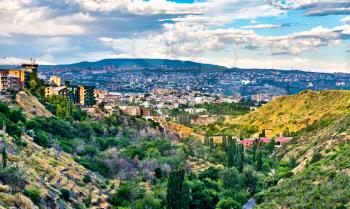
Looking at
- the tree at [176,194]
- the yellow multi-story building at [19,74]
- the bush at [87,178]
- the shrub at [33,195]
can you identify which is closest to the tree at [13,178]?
the shrub at [33,195]

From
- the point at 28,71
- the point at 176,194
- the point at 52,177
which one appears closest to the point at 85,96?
the point at 28,71

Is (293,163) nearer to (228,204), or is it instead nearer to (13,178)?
(228,204)

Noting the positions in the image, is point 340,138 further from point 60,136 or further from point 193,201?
point 60,136

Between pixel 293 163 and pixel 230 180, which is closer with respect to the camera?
pixel 230 180

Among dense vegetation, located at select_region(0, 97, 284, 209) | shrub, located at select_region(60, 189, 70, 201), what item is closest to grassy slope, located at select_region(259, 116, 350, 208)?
dense vegetation, located at select_region(0, 97, 284, 209)

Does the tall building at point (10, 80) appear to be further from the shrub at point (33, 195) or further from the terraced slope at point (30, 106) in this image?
the shrub at point (33, 195)

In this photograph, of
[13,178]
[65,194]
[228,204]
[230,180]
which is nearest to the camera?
[13,178]

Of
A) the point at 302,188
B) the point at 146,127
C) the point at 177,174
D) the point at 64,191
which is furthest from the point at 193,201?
the point at 146,127

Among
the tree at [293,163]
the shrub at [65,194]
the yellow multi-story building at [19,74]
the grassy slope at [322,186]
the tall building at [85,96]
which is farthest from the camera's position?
the tall building at [85,96]

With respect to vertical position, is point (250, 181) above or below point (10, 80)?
below
